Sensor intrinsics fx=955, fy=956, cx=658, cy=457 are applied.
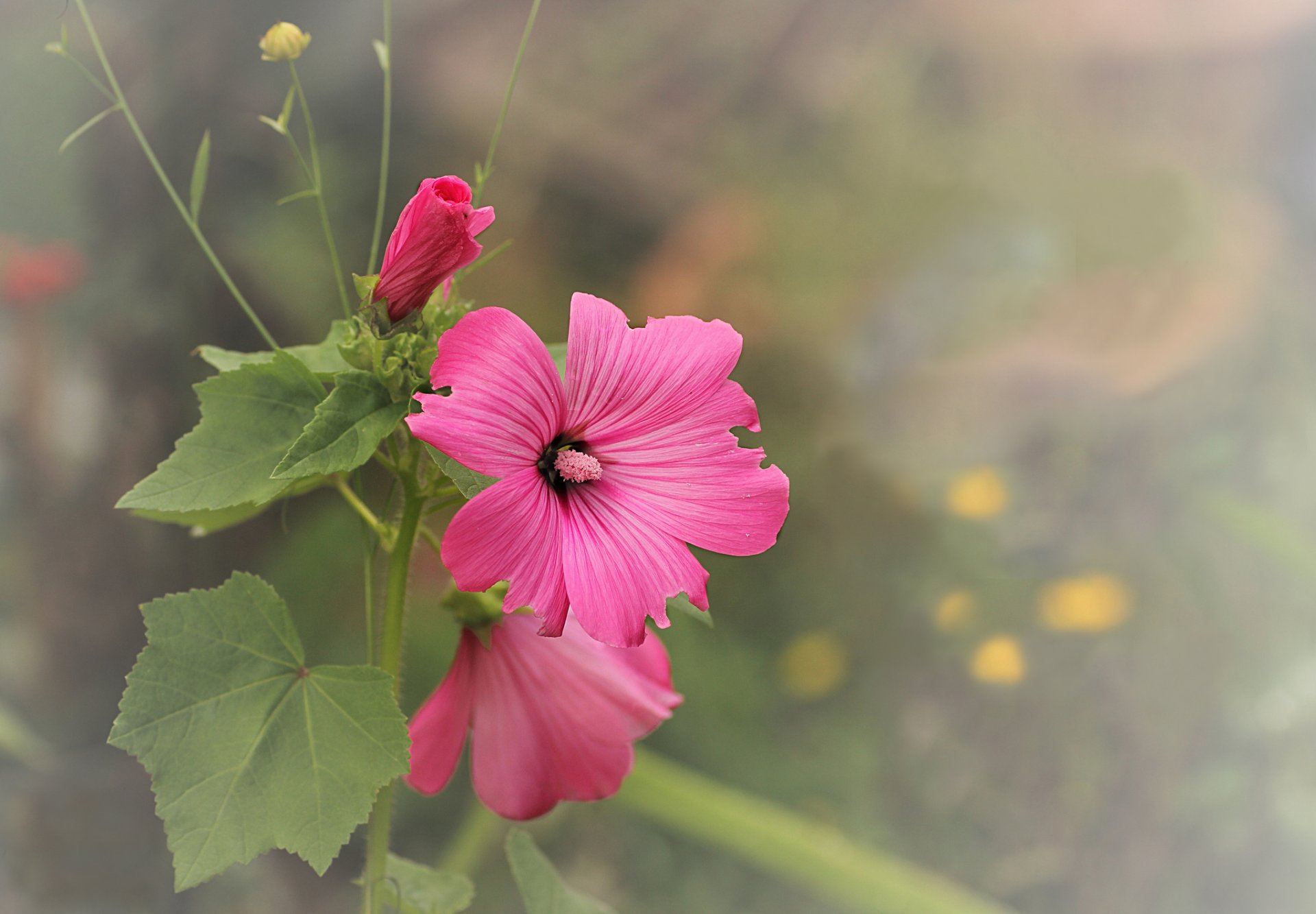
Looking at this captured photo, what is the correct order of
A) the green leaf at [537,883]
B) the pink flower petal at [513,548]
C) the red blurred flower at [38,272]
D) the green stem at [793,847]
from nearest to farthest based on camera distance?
the pink flower petal at [513,548] → the green leaf at [537,883] → the red blurred flower at [38,272] → the green stem at [793,847]

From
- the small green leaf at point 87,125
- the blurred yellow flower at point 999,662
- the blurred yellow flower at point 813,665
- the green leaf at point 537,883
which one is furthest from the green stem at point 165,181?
the blurred yellow flower at point 999,662

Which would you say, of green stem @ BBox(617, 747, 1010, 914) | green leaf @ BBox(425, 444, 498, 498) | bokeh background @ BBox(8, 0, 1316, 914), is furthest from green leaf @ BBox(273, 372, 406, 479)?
green stem @ BBox(617, 747, 1010, 914)

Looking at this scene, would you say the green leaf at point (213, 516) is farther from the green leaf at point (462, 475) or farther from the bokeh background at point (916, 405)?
the bokeh background at point (916, 405)

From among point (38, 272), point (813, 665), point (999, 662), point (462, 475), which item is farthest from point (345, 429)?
point (999, 662)

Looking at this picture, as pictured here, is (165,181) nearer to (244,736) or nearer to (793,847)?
(244,736)

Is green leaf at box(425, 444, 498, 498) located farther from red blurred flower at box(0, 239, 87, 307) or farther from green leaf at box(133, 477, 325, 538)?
red blurred flower at box(0, 239, 87, 307)

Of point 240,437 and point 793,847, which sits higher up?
point 793,847

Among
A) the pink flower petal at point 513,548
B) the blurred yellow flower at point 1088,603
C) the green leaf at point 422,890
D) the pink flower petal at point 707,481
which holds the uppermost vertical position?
the blurred yellow flower at point 1088,603
